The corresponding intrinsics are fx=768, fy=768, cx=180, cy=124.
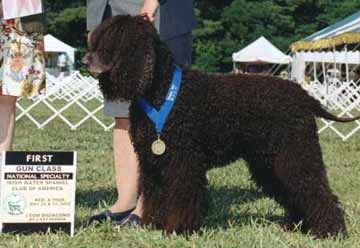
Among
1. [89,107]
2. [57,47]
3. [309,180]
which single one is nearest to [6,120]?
[309,180]

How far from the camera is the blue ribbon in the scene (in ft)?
12.5

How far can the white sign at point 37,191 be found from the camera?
3.90m

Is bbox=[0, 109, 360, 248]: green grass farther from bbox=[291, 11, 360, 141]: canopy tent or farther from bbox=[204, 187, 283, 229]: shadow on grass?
bbox=[291, 11, 360, 141]: canopy tent

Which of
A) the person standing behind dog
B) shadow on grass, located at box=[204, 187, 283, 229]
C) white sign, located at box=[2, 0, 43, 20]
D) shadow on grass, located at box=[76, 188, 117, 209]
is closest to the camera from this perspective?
white sign, located at box=[2, 0, 43, 20]

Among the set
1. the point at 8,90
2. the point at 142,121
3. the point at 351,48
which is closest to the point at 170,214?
the point at 142,121

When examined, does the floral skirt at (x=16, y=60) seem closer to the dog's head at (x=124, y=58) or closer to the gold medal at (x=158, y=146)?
the dog's head at (x=124, y=58)

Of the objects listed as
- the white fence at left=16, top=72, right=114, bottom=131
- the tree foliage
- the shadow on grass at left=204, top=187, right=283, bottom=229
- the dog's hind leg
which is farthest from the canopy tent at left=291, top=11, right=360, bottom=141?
the tree foliage

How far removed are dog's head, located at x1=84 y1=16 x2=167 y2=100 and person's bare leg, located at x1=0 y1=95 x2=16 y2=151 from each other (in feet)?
2.81

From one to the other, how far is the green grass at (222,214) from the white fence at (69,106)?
2.50 metres

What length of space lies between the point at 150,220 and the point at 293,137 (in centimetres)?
88

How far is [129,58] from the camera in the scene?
146 inches

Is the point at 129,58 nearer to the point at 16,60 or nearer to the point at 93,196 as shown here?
the point at 16,60

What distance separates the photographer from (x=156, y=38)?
3.83m

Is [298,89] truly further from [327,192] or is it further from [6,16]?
[6,16]
